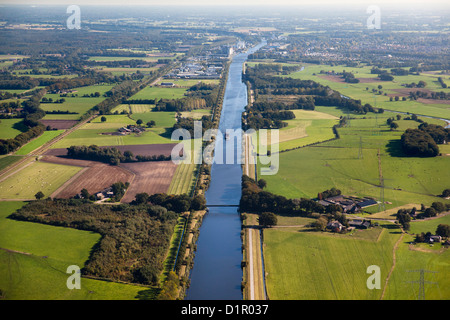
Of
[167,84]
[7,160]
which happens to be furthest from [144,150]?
[167,84]

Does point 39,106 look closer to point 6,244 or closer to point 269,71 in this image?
point 6,244

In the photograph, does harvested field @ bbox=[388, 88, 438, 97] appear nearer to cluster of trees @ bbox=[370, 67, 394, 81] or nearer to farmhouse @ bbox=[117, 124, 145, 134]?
cluster of trees @ bbox=[370, 67, 394, 81]

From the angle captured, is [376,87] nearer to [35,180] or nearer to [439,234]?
[439,234]

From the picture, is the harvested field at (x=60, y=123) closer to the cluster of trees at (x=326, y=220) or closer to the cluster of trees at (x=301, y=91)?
the cluster of trees at (x=301, y=91)

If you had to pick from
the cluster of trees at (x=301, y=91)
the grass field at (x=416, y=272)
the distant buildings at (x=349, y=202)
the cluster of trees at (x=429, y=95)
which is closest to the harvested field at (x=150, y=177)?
the distant buildings at (x=349, y=202)

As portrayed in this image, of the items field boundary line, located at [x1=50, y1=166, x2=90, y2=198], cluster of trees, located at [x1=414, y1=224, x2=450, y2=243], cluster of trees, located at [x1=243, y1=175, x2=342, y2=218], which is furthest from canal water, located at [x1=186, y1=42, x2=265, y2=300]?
field boundary line, located at [x1=50, y1=166, x2=90, y2=198]

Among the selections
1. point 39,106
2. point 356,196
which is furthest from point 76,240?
point 39,106
